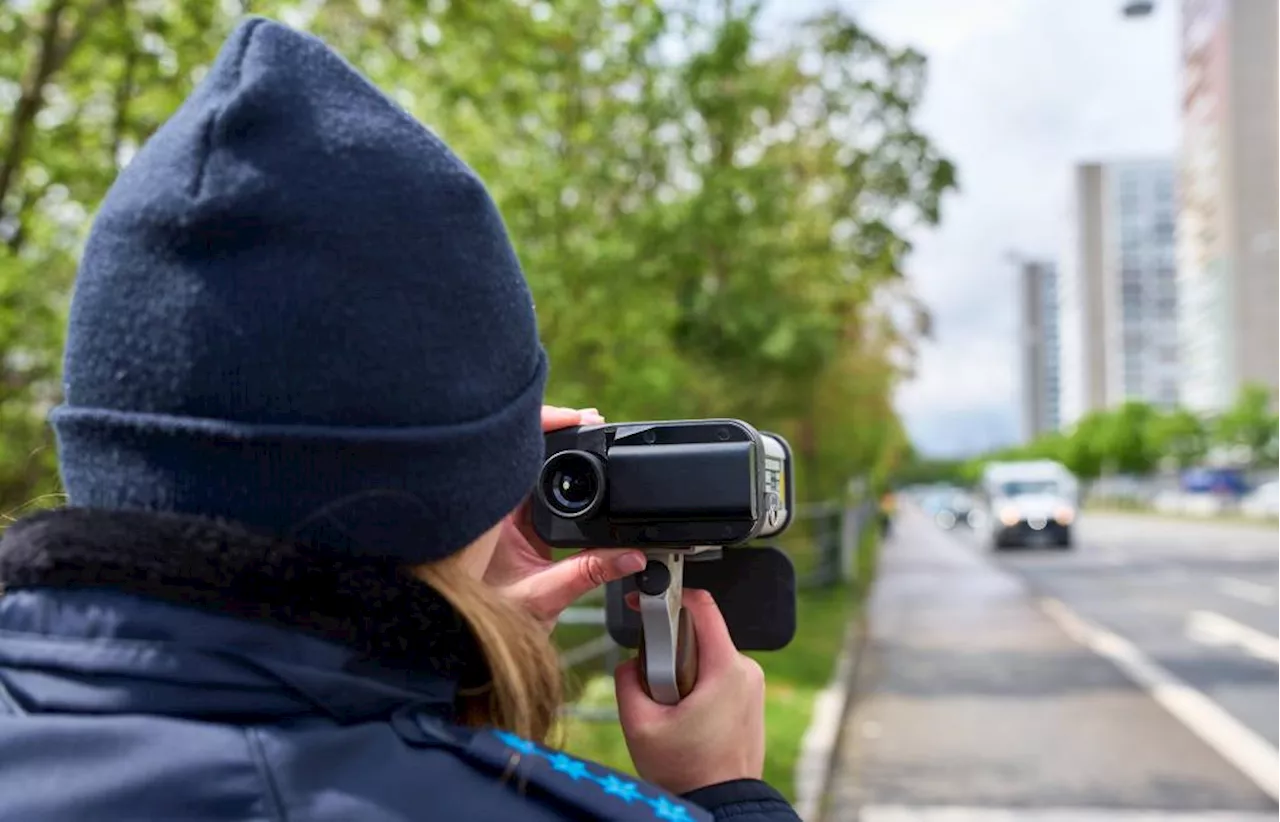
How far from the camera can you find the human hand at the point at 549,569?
122 cm

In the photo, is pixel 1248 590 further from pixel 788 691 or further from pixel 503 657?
pixel 503 657

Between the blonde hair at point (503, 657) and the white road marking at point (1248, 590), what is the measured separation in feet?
54.4

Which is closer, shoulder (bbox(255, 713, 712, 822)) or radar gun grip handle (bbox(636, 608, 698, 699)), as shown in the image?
shoulder (bbox(255, 713, 712, 822))

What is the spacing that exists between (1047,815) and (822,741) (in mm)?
1614

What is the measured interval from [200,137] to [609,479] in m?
0.48

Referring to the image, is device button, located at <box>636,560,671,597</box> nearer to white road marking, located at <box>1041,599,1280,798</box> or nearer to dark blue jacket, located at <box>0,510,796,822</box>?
dark blue jacket, located at <box>0,510,796,822</box>

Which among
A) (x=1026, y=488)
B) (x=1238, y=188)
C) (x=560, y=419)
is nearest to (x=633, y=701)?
(x=560, y=419)

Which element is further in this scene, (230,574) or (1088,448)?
(1088,448)

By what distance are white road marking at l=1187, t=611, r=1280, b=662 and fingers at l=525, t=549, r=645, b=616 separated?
1159 cm

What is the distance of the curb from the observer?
652cm

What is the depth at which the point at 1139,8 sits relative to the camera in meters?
12.3

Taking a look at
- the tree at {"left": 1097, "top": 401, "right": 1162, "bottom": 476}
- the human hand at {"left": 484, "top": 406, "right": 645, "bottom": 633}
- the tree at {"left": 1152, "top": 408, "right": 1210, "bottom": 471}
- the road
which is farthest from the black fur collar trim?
the tree at {"left": 1097, "top": 401, "right": 1162, "bottom": 476}

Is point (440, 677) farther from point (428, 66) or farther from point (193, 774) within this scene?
point (428, 66)

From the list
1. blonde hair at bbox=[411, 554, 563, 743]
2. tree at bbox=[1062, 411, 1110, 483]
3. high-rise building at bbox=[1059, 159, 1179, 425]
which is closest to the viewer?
blonde hair at bbox=[411, 554, 563, 743]
